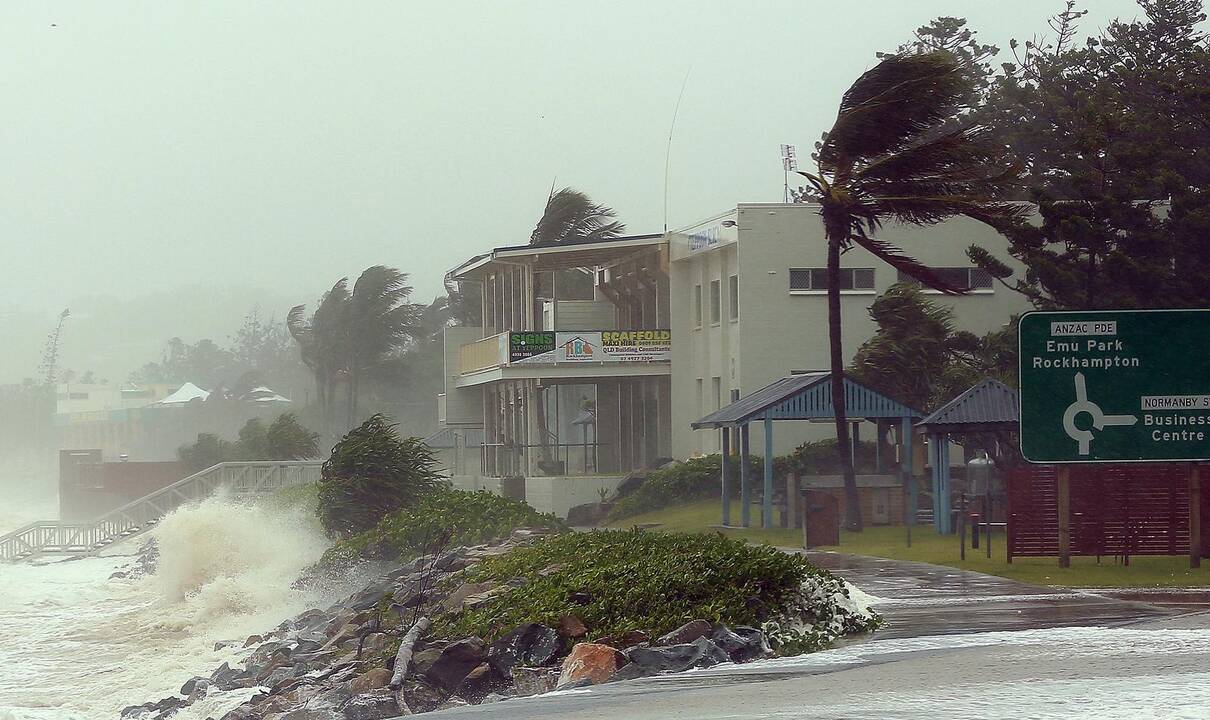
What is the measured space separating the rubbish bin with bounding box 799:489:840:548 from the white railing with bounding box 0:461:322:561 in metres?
24.8

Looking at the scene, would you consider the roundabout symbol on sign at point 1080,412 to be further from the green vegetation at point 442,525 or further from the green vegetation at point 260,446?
the green vegetation at point 260,446

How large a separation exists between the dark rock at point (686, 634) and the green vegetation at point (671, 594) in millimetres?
286

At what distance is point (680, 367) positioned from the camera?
45.2 m

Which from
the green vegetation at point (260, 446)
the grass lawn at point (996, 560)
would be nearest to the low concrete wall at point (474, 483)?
the green vegetation at point (260, 446)

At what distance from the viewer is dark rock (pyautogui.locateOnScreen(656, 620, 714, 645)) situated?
12.7 meters

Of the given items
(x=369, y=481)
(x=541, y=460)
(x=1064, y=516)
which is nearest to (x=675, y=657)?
(x=1064, y=516)

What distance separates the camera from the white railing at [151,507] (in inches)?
1935

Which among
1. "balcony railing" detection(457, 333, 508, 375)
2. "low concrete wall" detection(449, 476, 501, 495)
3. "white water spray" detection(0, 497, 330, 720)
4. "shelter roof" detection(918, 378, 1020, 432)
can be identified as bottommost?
"white water spray" detection(0, 497, 330, 720)

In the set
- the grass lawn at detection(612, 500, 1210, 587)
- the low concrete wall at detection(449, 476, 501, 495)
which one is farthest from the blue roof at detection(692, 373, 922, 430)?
the low concrete wall at detection(449, 476, 501, 495)

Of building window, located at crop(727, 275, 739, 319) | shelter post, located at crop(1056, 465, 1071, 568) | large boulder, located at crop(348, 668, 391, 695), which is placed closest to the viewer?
large boulder, located at crop(348, 668, 391, 695)

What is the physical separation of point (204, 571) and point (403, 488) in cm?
729

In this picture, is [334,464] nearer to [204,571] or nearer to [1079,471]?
[204,571]

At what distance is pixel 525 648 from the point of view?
531 inches

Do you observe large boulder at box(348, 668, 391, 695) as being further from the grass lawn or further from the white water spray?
the grass lawn
